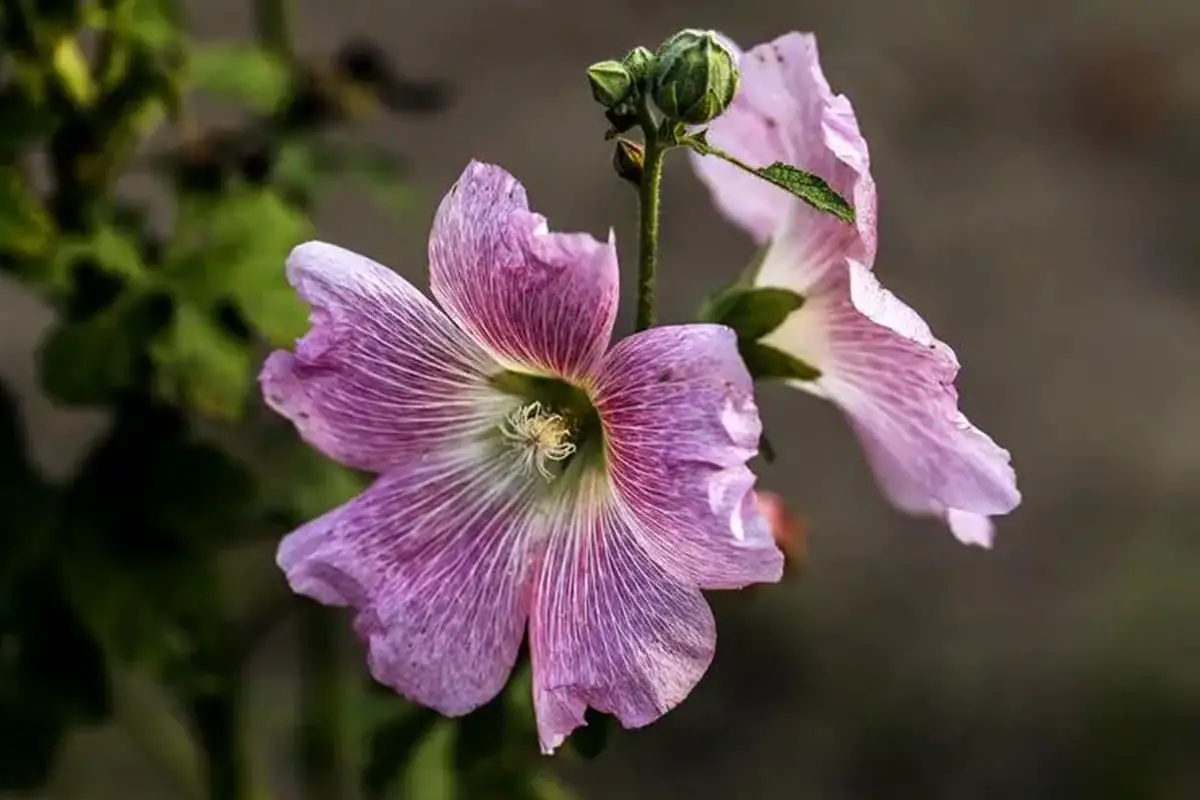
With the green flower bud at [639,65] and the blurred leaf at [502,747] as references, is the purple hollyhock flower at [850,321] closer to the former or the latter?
the green flower bud at [639,65]

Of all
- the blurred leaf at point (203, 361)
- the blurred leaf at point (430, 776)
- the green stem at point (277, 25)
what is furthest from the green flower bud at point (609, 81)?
the blurred leaf at point (430, 776)

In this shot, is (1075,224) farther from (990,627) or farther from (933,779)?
(933,779)

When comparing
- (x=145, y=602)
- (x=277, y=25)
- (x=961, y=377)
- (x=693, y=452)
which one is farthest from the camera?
(x=961, y=377)

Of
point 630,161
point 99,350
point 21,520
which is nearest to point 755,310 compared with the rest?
point 630,161

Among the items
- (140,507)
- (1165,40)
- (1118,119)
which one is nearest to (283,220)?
(140,507)

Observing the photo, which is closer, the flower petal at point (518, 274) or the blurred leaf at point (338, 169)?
the flower petal at point (518, 274)

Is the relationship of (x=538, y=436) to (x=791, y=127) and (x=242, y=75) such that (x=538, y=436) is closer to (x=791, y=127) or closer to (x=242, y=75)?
(x=791, y=127)

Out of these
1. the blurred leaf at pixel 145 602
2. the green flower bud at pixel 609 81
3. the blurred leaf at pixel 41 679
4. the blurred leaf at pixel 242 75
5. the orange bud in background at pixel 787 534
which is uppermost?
the green flower bud at pixel 609 81
